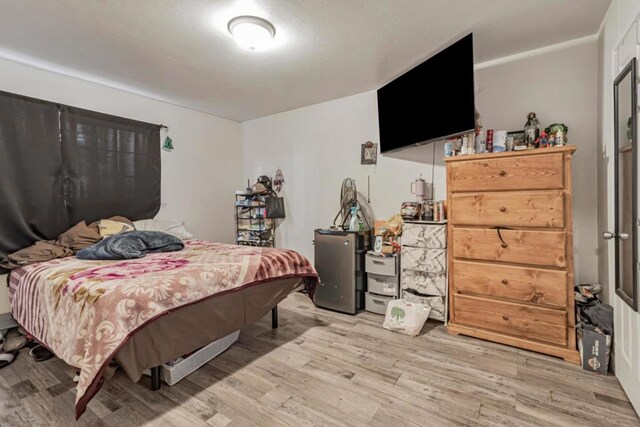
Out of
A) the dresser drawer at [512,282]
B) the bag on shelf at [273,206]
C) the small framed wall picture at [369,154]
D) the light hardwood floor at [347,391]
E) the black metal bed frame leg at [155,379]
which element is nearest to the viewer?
the light hardwood floor at [347,391]

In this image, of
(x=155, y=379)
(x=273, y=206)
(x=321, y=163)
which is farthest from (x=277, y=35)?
(x=155, y=379)

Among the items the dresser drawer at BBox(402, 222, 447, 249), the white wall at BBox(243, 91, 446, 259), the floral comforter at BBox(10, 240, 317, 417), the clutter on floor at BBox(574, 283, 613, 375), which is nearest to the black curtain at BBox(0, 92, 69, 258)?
the floral comforter at BBox(10, 240, 317, 417)

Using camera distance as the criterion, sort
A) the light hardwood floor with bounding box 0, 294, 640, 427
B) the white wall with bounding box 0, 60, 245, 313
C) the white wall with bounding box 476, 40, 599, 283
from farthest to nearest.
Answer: the white wall with bounding box 0, 60, 245, 313 < the white wall with bounding box 476, 40, 599, 283 < the light hardwood floor with bounding box 0, 294, 640, 427

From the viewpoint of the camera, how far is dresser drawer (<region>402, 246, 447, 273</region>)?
2.71m

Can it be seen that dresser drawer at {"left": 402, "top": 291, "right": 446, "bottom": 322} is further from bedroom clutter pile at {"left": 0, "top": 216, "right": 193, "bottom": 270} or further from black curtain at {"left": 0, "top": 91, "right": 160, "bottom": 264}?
black curtain at {"left": 0, "top": 91, "right": 160, "bottom": 264}

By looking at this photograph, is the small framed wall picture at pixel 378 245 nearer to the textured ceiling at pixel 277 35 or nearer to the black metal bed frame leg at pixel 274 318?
the black metal bed frame leg at pixel 274 318

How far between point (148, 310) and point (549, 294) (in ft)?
8.63

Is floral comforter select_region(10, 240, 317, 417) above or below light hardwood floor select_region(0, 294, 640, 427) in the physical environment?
above

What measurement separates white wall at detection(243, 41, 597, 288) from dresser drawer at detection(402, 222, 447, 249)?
53 cm

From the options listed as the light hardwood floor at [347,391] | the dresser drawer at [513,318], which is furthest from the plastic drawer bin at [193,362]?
the dresser drawer at [513,318]

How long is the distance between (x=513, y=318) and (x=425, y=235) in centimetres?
93

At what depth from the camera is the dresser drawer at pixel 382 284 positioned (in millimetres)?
3020

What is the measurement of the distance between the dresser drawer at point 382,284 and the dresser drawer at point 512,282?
0.63 metres

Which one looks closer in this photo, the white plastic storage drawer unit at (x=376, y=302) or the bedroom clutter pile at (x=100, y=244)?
the bedroom clutter pile at (x=100, y=244)
